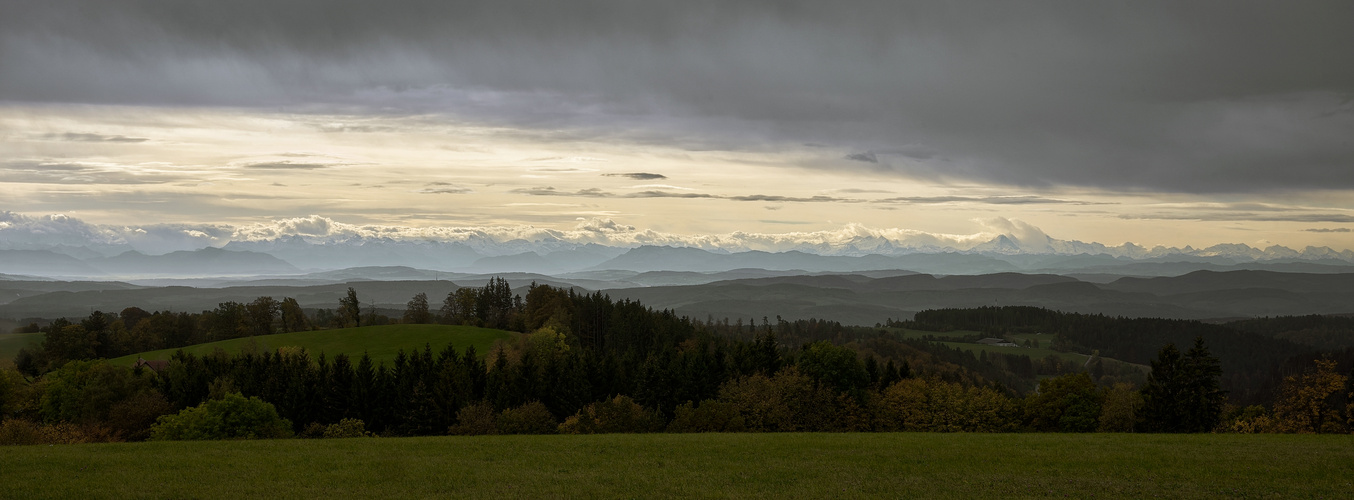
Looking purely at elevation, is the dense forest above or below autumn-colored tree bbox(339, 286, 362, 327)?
below

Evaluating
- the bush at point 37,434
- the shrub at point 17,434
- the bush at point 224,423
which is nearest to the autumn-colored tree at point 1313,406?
the bush at point 224,423

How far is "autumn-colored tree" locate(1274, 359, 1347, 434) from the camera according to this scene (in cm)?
5864

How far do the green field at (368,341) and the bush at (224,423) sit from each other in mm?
63698

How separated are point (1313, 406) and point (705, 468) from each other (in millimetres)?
54564

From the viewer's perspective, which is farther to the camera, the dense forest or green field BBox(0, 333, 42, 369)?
green field BBox(0, 333, 42, 369)

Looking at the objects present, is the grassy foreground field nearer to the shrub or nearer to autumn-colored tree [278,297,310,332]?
the shrub


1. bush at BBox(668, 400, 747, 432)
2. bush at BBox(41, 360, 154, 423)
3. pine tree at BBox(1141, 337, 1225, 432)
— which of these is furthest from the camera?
bush at BBox(41, 360, 154, 423)

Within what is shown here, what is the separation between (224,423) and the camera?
59.3 metres

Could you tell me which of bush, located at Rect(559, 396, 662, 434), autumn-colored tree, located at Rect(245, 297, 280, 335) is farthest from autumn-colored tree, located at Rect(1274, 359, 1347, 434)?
autumn-colored tree, located at Rect(245, 297, 280, 335)

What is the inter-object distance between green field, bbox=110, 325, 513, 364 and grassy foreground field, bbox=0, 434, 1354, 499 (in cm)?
8710

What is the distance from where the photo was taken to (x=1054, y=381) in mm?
77688

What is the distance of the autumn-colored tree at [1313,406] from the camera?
192ft

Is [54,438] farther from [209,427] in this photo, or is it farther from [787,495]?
[787,495]

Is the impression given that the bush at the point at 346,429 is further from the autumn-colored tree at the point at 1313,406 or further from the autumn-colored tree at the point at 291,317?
the autumn-colored tree at the point at 291,317
